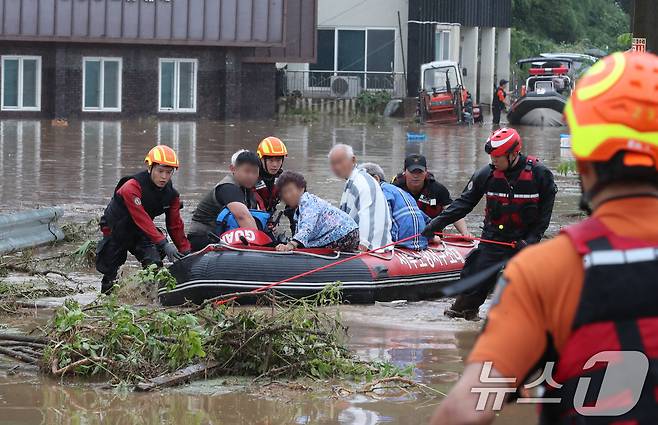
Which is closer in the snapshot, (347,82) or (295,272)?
(295,272)

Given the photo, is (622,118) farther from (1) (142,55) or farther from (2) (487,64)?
(2) (487,64)

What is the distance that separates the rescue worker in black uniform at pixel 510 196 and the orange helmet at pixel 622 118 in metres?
6.25

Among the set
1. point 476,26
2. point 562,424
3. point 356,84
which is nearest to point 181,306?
point 562,424

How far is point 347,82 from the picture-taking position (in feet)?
145

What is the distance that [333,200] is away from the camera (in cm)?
1736

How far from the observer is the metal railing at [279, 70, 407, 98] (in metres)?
44.2

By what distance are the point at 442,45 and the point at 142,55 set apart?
13.6m

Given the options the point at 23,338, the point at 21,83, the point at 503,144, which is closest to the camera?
the point at 23,338

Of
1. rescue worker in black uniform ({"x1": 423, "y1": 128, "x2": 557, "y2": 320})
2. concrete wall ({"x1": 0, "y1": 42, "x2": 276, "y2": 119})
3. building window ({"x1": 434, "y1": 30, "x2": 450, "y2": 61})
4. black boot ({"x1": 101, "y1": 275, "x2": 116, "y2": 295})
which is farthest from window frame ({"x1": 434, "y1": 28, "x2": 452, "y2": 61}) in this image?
rescue worker in black uniform ({"x1": 423, "y1": 128, "x2": 557, "y2": 320})

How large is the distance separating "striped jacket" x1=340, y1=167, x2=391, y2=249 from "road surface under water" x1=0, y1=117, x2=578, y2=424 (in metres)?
0.68

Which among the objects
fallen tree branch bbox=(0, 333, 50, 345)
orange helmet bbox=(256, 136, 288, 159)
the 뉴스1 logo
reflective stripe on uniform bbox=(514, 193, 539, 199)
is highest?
orange helmet bbox=(256, 136, 288, 159)

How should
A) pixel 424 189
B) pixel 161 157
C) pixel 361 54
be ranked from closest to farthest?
1. pixel 161 157
2. pixel 424 189
3. pixel 361 54

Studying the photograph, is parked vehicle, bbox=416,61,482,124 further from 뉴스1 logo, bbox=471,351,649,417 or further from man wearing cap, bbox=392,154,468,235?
뉴스1 logo, bbox=471,351,649,417

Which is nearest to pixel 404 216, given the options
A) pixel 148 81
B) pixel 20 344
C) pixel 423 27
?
pixel 20 344
